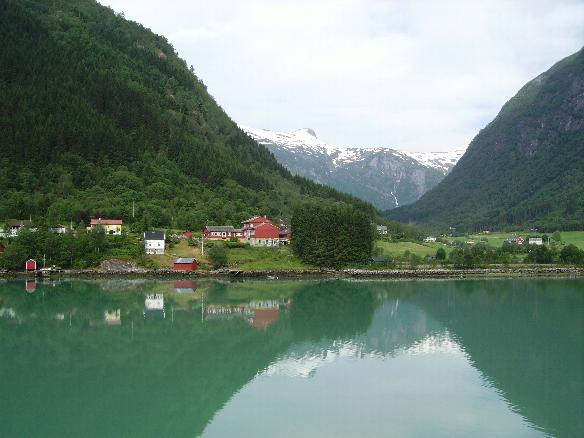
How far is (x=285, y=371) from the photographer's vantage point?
1038 inches

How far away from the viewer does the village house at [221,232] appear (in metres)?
74.5

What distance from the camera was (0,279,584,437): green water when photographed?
774 inches

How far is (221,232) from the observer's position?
75250mm

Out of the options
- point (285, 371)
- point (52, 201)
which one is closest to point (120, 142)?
point (52, 201)

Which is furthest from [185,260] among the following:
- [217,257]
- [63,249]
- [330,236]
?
[330,236]

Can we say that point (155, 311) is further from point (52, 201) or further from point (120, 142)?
point (120, 142)

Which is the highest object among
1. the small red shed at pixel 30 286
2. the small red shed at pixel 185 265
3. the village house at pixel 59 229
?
the village house at pixel 59 229

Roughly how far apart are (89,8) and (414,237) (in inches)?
3769

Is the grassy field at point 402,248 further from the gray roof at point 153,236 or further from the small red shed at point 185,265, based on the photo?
the gray roof at point 153,236

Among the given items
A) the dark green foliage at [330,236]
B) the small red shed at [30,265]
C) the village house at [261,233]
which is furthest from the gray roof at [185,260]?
the small red shed at [30,265]

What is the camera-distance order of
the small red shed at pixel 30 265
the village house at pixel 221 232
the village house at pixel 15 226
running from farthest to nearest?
the village house at pixel 221 232
the village house at pixel 15 226
the small red shed at pixel 30 265

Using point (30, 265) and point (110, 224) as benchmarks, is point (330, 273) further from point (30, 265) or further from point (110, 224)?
point (30, 265)

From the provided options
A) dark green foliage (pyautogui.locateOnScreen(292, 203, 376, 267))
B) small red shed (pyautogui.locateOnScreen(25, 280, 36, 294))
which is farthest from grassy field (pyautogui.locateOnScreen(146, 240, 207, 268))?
small red shed (pyautogui.locateOnScreen(25, 280, 36, 294))

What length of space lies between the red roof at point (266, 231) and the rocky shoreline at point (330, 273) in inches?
451
